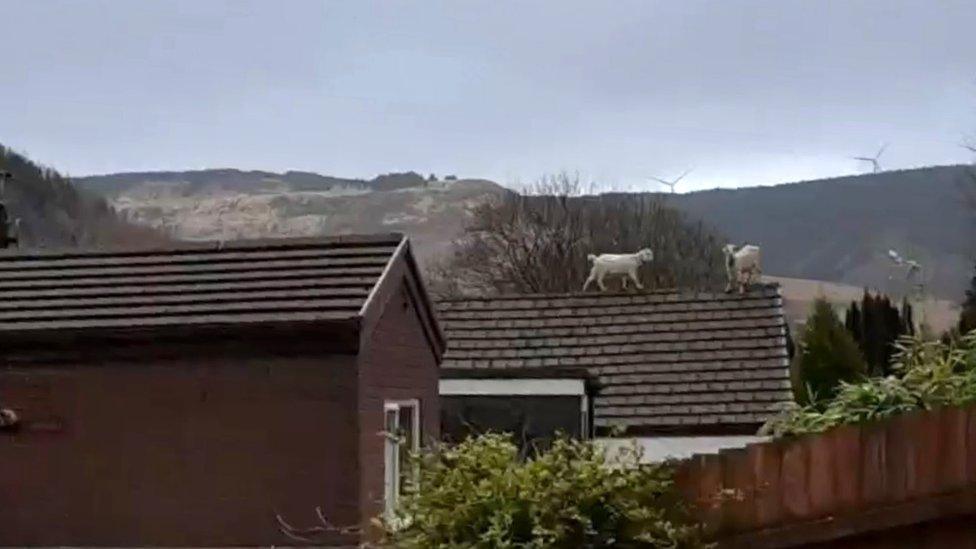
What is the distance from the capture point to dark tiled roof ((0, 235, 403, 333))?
502 inches

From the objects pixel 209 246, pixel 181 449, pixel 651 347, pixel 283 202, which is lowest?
pixel 181 449

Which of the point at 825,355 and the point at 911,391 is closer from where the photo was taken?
the point at 911,391

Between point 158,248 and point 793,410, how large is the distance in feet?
30.9

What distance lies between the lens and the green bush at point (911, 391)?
498cm

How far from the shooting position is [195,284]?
1331cm

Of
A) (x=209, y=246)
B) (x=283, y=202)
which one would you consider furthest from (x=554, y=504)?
(x=283, y=202)

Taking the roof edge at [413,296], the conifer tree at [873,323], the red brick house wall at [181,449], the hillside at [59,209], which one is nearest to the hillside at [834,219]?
the conifer tree at [873,323]

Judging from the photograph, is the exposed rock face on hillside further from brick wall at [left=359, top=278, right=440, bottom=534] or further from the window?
Answer: the window

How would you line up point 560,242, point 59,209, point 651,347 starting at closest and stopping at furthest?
1. point 651,347
2. point 560,242
3. point 59,209

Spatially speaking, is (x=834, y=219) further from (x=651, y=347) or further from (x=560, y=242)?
(x=651, y=347)

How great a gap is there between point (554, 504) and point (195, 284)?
9005 millimetres

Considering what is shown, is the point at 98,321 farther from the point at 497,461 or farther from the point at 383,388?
the point at 497,461

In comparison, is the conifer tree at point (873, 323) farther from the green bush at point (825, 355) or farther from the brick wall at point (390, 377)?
the brick wall at point (390, 377)

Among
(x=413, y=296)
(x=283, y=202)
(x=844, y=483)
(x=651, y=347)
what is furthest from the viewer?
(x=283, y=202)
